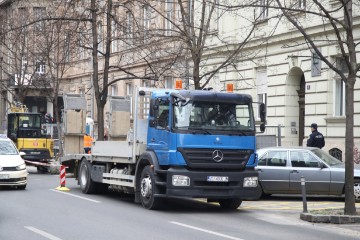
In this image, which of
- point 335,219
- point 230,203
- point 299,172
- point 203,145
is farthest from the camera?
point 299,172

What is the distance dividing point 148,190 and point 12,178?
5.75 m

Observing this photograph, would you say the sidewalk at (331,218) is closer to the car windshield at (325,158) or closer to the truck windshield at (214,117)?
the truck windshield at (214,117)

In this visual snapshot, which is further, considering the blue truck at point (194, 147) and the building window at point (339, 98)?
the building window at point (339, 98)

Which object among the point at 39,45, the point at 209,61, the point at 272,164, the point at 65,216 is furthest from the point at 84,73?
the point at 65,216

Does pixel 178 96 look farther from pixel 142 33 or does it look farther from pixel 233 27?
pixel 233 27

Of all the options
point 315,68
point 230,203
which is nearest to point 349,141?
point 230,203

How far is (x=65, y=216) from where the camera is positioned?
14156mm

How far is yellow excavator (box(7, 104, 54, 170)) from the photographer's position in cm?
3116

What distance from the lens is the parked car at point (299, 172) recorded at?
18.0 m

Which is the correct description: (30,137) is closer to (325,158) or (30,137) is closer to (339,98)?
(339,98)

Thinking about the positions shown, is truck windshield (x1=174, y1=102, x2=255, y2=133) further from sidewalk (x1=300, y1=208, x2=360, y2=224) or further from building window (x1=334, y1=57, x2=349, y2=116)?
building window (x1=334, y1=57, x2=349, y2=116)

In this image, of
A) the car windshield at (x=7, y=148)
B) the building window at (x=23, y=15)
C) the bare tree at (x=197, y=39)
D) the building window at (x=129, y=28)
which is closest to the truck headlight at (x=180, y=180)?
the bare tree at (x=197, y=39)

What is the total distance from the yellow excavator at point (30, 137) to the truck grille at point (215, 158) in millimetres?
16793

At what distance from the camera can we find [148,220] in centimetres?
1386
